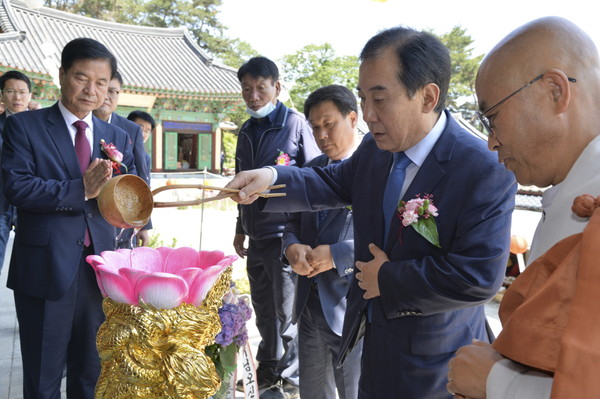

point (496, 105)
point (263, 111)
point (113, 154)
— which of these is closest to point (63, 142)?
point (113, 154)

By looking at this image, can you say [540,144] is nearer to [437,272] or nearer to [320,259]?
[437,272]

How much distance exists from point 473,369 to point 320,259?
3.82 feet

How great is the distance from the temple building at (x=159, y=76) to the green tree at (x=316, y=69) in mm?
4413

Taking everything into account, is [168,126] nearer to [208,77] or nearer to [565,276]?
[208,77]

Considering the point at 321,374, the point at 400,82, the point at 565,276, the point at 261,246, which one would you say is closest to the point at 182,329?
the point at 565,276

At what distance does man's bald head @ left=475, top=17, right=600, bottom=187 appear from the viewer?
87cm

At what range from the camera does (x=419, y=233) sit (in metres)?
1.42

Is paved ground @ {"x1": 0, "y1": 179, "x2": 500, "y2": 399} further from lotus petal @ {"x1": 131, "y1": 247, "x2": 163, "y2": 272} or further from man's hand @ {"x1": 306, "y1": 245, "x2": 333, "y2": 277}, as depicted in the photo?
lotus petal @ {"x1": 131, "y1": 247, "x2": 163, "y2": 272}

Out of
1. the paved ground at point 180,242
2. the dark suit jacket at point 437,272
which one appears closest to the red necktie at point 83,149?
the paved ground at point 180,242

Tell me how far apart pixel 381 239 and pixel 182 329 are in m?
0.72

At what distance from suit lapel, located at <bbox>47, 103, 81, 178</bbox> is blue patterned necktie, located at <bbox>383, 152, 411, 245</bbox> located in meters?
1.47

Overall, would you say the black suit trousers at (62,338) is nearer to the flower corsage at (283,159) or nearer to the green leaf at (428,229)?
the flower corsage at (283,159)

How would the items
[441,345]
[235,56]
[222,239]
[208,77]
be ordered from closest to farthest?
[441,345] → [222,239] → [208,77] → [235,56]

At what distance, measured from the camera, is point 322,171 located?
1979mm
